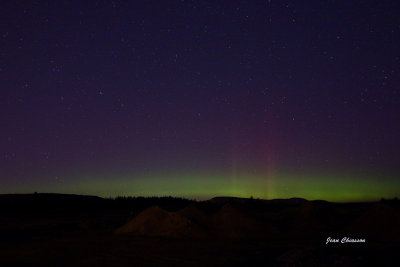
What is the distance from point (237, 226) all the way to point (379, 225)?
795cm

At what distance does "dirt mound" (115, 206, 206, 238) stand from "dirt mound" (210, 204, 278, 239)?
1.58 m

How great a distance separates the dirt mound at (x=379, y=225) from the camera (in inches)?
935

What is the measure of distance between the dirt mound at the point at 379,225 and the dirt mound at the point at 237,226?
15.8ft

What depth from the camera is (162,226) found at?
26.1 metres

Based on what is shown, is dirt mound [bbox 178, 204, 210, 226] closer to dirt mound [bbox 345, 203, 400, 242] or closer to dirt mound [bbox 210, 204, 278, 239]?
dirt mound [bbox 210, 204, 278, 239]

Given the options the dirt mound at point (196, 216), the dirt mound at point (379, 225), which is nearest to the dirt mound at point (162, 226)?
the dirt mound at point (196, 216)

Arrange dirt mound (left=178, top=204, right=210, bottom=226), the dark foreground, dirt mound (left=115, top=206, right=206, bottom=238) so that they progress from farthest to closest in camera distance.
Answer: dirt mound (left=178, top=204, right=210, bottom=226) < dirt mound (left=115, top=206, right=206, bottom=238) < the dark foreground

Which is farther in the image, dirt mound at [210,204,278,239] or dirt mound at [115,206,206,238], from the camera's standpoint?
dirt mound at [210,204,278,239]

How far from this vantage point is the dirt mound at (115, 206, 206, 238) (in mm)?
Answer: 25312

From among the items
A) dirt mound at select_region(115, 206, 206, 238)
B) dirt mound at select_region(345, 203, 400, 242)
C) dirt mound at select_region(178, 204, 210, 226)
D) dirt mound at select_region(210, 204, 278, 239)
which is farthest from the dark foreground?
dirt mound at select_region(178, 204, 210, 226)

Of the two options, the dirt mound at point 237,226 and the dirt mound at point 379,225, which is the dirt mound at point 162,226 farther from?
the dirt mound at point 379,225

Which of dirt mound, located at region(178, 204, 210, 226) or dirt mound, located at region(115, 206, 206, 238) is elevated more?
dirt mound, located at region(178, 204, 210, 226)

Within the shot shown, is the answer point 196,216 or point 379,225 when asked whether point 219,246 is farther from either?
point 379,225

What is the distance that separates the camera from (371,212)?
85.3 ft
